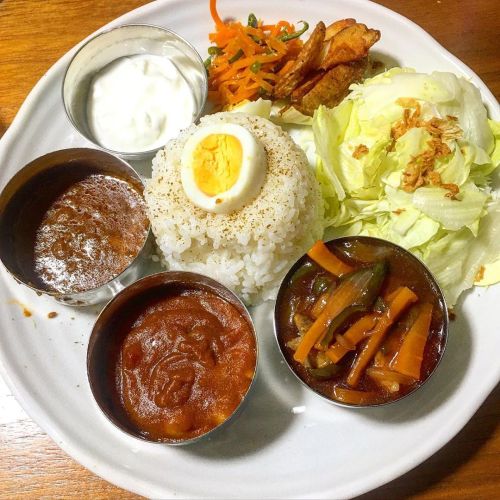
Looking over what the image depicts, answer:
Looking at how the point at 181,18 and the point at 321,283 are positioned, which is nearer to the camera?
the point at 321,283

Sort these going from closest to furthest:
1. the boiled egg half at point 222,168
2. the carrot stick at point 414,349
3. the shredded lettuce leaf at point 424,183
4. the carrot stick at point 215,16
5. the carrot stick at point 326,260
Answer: the carrot stick at point 414,349, the carrot stick at point 326,260, the boiled egg half at point 222,168, the shredded lettuce leaf at point 424,183, the carrot stick at point 215,16

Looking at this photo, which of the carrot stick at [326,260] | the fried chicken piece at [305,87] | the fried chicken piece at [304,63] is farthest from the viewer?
the fried chicken piece at [305,87]

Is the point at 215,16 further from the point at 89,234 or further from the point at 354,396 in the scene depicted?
the point at 354,396

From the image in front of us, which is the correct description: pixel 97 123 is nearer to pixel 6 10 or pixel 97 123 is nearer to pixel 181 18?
pixel 181 18

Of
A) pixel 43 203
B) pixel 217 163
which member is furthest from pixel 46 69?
pixel 217 163

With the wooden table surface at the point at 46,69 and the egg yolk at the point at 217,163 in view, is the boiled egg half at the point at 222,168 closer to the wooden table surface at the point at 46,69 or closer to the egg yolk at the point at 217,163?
the egg yolk at the point at 217,163

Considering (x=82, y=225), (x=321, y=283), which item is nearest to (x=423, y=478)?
(x=321, y=283)

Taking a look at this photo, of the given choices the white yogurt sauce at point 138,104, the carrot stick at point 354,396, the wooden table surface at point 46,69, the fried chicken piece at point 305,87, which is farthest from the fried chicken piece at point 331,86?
the carrot stick at point 354,396
